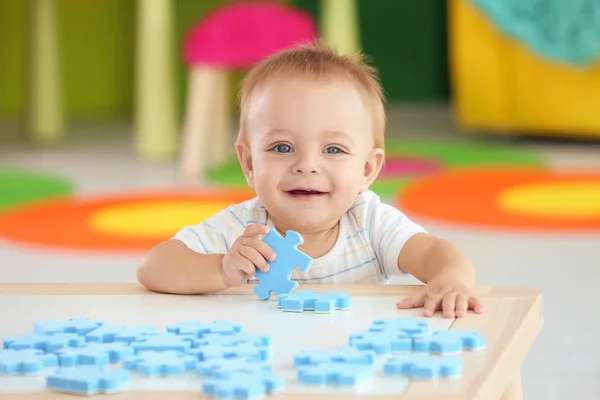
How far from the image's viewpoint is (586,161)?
3.53 m

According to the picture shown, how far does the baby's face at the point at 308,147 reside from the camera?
1.16m

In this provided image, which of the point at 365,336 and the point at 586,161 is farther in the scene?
the point at 586,161

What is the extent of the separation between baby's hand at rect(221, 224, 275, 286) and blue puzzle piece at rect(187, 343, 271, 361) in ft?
0.74

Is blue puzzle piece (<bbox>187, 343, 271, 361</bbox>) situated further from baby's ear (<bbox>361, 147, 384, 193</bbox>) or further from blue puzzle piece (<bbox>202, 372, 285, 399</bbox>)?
baby's ear (<bbox>361, 147, 384, 193</bbox>)

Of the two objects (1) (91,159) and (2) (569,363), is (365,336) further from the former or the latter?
(1) (91,159)

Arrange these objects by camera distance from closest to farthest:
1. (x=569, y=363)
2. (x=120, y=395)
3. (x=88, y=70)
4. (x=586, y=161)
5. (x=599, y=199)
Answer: (x=120, y=395), (x=569, y=363), (x=599, y=199), (x=586, y=161), (x=88, y=70)

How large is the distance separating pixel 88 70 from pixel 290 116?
394 cm

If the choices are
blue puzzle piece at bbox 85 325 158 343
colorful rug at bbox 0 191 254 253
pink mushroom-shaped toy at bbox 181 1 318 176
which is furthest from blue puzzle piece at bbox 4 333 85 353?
pink mushroom-shaped toy at bbox 181 1 318 176

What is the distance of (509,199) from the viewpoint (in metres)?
2.95

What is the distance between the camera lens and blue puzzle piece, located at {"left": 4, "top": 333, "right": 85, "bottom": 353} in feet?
2.89

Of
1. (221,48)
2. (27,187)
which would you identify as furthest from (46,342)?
(221,48)

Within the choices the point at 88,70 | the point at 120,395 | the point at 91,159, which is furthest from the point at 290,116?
the point at 88,70

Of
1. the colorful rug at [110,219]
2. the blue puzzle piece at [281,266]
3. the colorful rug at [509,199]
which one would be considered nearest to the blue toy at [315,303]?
the blue puzzle piece at [281,266]

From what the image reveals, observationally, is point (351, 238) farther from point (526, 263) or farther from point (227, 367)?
point (526, 263)
